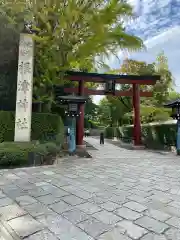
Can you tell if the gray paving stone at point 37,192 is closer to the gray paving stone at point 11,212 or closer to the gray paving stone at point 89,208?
the gray paving stone at point 11,212

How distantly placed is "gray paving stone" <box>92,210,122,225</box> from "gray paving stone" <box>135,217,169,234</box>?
12.4 inches

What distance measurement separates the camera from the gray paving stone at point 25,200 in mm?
3293

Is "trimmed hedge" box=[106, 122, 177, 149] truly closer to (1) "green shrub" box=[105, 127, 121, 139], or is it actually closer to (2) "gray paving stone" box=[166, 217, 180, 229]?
(1) "green shrub" box=[105, 127, 121, 139]

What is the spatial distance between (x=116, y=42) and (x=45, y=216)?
925cm

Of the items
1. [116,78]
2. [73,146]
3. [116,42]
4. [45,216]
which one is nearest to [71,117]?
[73,146]

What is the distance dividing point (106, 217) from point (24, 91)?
6327 millimetres

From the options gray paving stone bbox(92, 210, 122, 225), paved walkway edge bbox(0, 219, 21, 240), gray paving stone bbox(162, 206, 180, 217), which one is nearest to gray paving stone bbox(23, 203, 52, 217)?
paved walkway edge bbox(0, 219, 21, 240)

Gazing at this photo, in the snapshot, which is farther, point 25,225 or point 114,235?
point 25,225

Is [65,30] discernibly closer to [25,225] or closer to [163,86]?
[25,225]

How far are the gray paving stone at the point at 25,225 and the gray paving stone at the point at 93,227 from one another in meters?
0.58

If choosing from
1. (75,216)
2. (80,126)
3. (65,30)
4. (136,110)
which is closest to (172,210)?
(75,216)

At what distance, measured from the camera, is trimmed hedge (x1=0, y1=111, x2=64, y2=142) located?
7957 millimetres

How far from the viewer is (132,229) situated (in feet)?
8.25

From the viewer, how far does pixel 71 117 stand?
31.5ft
